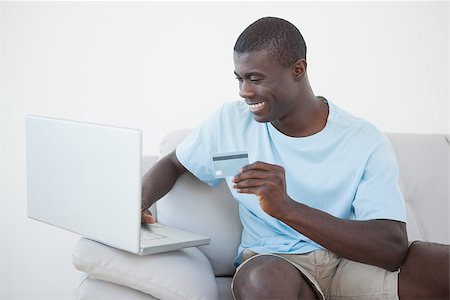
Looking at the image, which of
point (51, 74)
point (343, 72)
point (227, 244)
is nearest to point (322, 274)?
point (227, 244)

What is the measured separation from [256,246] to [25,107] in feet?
4.72

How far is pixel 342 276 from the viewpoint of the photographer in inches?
74.3

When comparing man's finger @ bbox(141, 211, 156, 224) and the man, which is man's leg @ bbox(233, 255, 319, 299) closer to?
the man

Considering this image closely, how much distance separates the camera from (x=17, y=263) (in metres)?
3.04

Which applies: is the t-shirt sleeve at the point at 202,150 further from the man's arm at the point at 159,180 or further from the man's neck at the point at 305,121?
the man's neck at the point at 305,121

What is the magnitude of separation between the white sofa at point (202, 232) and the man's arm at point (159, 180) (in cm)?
7

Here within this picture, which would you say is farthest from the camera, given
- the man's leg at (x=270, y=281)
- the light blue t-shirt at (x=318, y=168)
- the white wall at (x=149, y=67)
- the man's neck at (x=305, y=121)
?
the white wall at (x=149, y=67)

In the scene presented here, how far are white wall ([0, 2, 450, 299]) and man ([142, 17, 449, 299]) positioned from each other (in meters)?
0.92

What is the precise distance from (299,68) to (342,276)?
575 mm

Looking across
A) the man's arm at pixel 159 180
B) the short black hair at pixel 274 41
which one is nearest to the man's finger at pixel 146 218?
the man's arm at pixel 159 180

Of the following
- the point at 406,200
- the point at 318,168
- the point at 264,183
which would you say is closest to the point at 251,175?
the point at 264,183

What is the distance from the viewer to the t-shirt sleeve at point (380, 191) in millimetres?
1835

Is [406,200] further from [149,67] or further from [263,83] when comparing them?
[149,67]

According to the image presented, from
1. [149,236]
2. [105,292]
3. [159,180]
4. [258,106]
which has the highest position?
[258,106]
